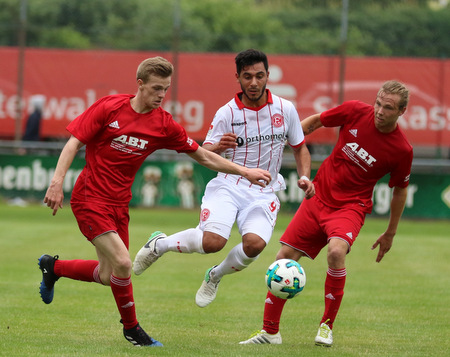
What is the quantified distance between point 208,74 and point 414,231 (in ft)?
20.7

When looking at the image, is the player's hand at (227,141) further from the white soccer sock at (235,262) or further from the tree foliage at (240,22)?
the tree foliage at (240,22)

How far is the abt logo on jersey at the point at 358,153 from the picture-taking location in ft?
24.8

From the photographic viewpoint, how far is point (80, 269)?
770 centimetres

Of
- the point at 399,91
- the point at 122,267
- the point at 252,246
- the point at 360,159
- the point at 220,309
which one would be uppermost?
the point at 399,91

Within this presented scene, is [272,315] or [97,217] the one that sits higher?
[97,217]

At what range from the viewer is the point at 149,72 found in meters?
6.90

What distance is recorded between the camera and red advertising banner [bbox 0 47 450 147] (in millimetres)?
20828

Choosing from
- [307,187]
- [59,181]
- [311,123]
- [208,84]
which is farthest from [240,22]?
[59,181]

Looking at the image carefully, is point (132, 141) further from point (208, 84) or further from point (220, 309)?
point (208, 84)

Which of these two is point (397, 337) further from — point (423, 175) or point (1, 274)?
point (423, 175)

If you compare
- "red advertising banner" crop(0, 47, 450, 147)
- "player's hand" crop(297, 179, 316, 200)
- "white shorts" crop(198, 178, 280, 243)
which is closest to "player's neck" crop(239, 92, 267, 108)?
"white shorts" crop(198, 178, 280, 243)

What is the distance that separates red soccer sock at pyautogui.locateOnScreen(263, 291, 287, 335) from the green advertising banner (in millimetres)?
11225

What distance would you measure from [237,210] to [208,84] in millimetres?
13533

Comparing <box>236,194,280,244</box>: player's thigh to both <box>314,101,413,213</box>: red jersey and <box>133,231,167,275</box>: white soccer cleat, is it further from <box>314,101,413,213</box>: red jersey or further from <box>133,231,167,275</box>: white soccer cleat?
<box>133,231,167,275</box>: white soccer cleat
